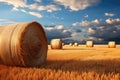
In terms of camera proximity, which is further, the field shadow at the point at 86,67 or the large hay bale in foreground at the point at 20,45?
the large hay bale in foreground at the point at 20,45

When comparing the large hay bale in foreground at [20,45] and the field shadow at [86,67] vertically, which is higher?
the large hay bale in foreground at [20,45]

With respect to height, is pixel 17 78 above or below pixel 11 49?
below

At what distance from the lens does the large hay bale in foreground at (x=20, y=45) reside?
7309mm

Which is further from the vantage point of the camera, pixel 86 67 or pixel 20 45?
pixel 86 67

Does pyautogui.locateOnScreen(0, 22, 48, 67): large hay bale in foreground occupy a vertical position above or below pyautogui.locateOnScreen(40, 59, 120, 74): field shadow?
above

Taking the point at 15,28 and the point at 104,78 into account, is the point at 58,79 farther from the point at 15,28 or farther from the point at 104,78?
the point at 15,28

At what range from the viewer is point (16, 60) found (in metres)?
7.32

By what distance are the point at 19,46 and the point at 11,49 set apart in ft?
0.98

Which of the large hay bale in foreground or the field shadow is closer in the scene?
the field shadow

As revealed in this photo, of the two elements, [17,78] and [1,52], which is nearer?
Answer: [17,78]

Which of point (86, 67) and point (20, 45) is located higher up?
point (20, 45)

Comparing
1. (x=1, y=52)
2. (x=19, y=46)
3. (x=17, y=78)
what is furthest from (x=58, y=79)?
(x=1, y=52)

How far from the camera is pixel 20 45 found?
7301 mm

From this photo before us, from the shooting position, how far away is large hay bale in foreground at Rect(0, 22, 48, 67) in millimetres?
7309
